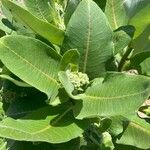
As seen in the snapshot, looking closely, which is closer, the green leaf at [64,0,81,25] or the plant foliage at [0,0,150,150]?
the plant foliage at [0,0,150,150]

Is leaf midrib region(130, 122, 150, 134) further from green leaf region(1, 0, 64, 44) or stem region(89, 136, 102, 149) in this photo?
green leaf region(1, 0, 64, 44)

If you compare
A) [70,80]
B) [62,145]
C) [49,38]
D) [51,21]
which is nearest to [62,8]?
[51,21]

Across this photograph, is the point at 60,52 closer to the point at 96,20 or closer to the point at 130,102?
the point at 96,20

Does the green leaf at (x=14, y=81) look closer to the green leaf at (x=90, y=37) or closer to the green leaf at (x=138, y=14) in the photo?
the green leaf at (x=90, y=37)

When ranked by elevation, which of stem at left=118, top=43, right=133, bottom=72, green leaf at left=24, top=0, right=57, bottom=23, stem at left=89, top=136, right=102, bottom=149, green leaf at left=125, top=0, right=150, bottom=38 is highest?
green leaf at left=125, top=0, right=150, bottom=38

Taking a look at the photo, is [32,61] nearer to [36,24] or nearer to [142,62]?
[36,24]

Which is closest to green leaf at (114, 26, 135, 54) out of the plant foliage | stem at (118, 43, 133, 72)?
the plant foliage
